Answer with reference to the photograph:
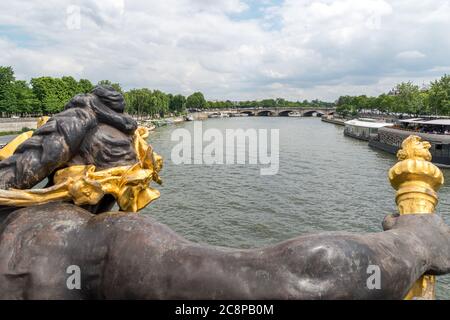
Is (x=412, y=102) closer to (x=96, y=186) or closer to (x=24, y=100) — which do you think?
(x=24, y=100)

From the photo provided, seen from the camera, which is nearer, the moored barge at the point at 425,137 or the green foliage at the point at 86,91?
the moored barge at the point at 425,137

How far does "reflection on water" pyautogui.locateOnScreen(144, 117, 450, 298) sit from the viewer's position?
13.7 metres

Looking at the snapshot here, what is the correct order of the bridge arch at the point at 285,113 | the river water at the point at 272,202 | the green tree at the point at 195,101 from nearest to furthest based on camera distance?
1. the river water at the point at 272,202
2. the bridge arch at the point at 285,113
3. the green tree at the point at 195,101

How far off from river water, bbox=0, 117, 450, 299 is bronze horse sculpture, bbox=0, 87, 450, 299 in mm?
8257

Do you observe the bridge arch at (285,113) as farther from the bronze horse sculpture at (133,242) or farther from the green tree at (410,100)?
the bronze horse sculpture at (133,242)

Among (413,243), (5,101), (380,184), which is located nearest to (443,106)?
(380,184)

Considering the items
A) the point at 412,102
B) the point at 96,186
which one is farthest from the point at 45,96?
the point at 96,186

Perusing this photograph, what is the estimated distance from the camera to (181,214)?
15703mm

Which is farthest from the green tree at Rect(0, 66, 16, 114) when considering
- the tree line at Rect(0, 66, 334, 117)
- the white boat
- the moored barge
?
the white boat

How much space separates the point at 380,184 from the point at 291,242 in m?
21.3

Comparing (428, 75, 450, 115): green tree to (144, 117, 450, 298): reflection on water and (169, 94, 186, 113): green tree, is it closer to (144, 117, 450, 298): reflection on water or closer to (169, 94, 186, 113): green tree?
(144, 117, 450, 298): reflection on water

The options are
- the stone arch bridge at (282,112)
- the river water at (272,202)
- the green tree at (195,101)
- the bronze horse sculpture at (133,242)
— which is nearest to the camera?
the bronze horse sculpture at (133,242)

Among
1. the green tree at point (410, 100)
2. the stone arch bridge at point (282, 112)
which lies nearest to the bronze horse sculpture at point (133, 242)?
the green tree at point (410, 100)

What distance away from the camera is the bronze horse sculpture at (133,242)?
191 centimetres
